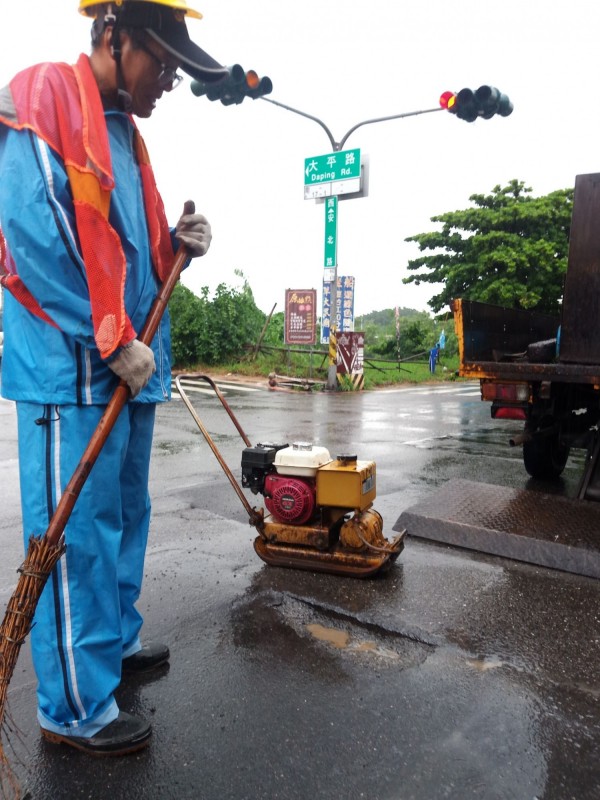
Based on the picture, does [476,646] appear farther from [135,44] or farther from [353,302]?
[353,302]

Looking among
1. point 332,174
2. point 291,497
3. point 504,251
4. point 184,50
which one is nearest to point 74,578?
point 291,497

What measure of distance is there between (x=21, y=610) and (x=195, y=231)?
1.45 metres

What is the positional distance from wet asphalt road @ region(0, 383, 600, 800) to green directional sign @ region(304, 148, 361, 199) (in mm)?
12526

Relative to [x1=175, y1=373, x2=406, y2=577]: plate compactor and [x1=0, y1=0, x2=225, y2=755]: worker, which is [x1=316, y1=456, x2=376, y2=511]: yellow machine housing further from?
[x1=0, y1=0, x2=225, y2=755]: worker

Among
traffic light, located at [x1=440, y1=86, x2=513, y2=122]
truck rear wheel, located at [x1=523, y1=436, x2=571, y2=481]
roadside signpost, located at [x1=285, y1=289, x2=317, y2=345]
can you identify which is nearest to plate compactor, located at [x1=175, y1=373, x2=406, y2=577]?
truck rear wheel, located at [x1=523, y1=436, x2=571, y2=481]

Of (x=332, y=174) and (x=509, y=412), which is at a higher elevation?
(x=332, y=174)

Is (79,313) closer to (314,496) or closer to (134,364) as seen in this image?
(134,364)

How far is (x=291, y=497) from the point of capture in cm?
327

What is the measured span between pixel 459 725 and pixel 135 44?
8.13 ft

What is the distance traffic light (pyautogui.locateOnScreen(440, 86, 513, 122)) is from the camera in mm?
10406

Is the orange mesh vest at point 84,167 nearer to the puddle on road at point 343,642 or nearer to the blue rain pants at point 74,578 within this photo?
the blue rain pants at point 74,578

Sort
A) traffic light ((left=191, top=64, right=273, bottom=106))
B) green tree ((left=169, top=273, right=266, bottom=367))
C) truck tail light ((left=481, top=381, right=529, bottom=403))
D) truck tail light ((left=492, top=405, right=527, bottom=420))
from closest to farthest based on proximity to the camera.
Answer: truck tail light ((left=481, top=381, right=529, bottom=403)) < truck tail light ((left=492, top=405, right=527, bottom=420)) < traffic light ((left=191, top=64, right=273, bottom=106)) < green tree ((left=169, top=273, right=266, bottom=367))

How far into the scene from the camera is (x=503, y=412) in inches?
215

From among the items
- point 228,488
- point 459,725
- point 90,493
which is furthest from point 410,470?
point 90,493
